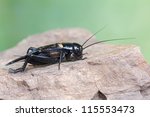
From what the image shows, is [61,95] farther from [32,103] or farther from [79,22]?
[79,22]

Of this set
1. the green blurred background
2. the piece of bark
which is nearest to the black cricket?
the piece of bark

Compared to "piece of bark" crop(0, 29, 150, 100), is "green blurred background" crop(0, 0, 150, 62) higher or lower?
lower

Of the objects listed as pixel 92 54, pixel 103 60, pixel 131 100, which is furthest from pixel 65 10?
pixel 131 100

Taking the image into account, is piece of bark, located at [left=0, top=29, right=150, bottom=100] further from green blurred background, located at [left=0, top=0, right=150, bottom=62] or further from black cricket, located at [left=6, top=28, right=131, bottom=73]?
green blurred background, located at [left=0, top=0, right=150, bottom=62]

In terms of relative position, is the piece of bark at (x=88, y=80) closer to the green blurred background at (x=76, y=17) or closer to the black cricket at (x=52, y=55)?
the black cricket at (x=52, y=55)

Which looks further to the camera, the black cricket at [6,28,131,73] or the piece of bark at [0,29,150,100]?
the black cricket at [6,28,131,73]

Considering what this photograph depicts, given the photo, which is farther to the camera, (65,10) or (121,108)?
(65,10)

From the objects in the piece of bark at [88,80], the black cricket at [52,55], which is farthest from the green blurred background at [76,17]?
the piece of bark at [88,80]

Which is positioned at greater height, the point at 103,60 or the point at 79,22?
the point at 103,60
